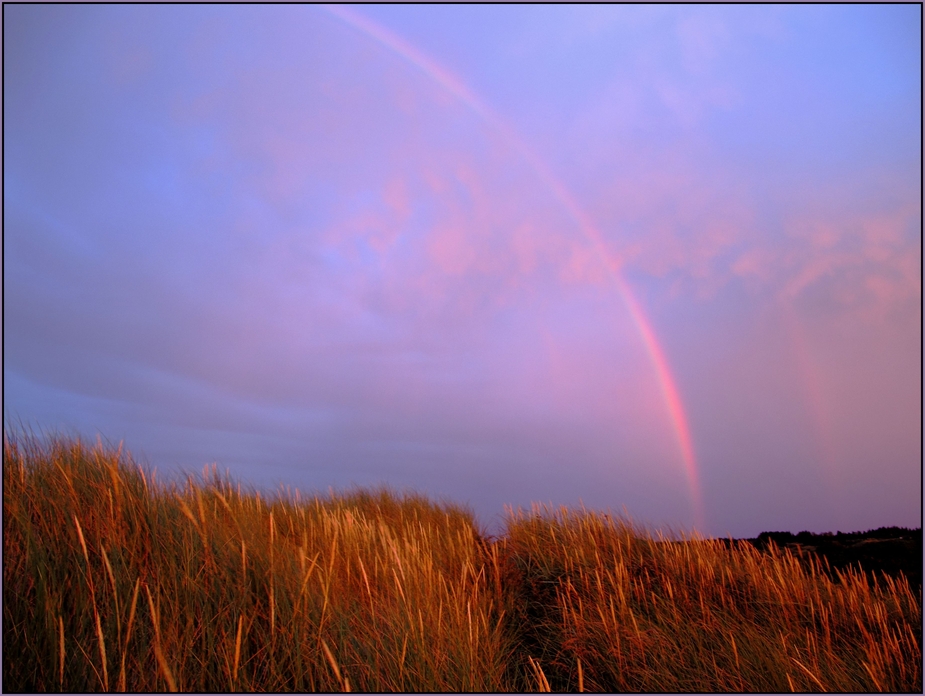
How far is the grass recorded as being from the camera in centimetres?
281

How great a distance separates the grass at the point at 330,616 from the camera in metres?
2.81

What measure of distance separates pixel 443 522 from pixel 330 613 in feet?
17.9

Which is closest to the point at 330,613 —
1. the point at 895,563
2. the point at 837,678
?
the point at 837,678

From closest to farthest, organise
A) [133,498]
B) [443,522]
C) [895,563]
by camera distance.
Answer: [133,498], [895,563], [443,522]

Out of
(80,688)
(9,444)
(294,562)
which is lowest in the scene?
(80,688)

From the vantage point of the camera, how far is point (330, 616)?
3.36 m

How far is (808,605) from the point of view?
5129 mm

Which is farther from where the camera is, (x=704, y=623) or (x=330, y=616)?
(x=704, y=623)

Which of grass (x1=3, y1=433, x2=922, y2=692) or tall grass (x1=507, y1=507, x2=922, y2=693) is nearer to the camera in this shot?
grass (x1=3, y1=433, x2=922, y2=692)

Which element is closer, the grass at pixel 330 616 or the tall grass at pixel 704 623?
the grass at pixel 330 616

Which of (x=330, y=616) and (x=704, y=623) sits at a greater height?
(x=330, y=616)

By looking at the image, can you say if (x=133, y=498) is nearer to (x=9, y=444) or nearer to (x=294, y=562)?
(x=294, y=562)

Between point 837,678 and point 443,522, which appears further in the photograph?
point 443,522

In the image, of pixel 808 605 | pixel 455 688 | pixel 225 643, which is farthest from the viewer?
pixel 808 605
